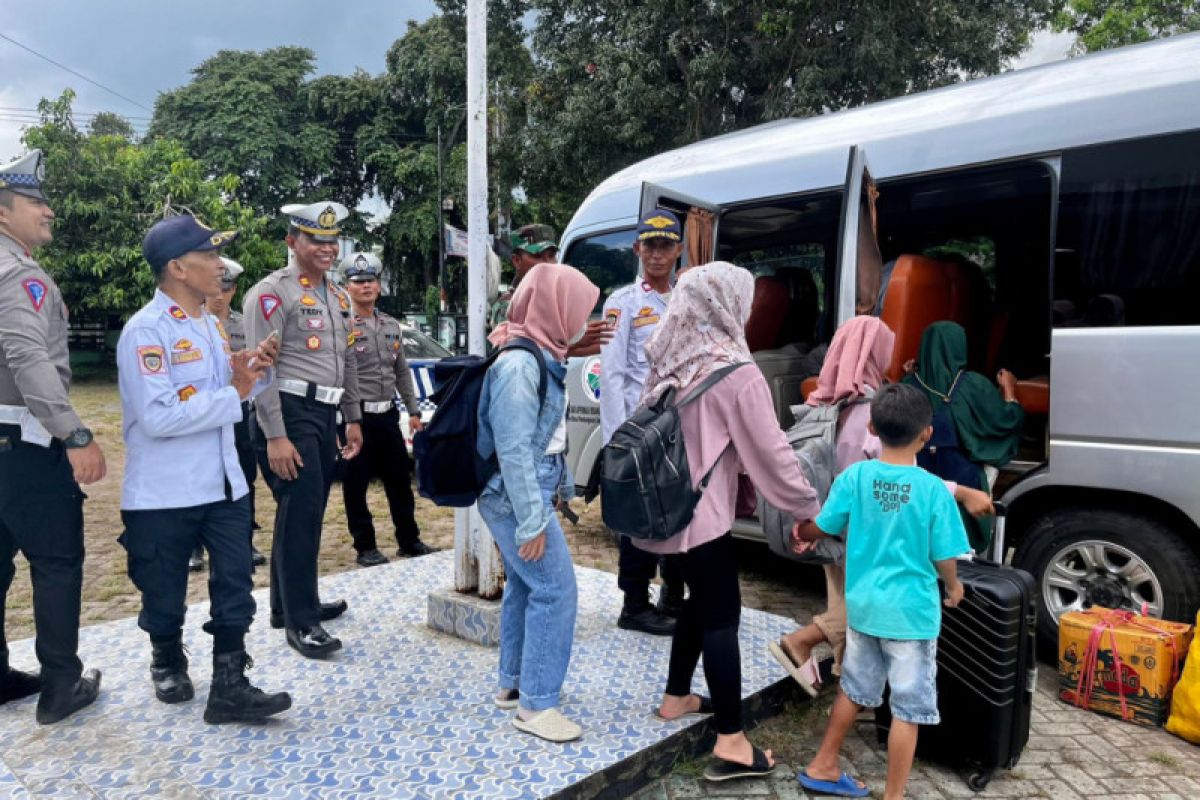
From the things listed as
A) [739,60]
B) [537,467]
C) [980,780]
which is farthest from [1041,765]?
[739,60]

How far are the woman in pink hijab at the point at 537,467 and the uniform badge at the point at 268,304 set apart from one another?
4.12ft

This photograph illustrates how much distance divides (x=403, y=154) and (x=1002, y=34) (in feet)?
61.0

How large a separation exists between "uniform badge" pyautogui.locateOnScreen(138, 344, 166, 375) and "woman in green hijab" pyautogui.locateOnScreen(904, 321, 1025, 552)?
332 cm

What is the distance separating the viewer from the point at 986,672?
9.56 ft

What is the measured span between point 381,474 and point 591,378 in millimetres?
1609

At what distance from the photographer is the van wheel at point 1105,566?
354 cm

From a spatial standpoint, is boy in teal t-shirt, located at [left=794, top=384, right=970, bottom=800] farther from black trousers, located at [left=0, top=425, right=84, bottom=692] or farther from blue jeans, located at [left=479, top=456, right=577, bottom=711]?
black trousers, located at [left=0, top=425, right=84, bottom=692]

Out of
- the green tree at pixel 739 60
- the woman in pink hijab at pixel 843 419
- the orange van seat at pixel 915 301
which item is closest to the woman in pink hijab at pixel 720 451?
the woman in pink hijab at pixel 843 419

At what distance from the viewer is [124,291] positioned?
61.1 ft

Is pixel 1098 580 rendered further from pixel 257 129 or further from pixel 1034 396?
pixel 257 129

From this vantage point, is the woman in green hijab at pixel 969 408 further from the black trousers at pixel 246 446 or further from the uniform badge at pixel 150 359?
the black trousers at pixel 246 446

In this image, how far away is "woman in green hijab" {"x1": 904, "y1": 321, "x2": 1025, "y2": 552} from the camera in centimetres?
396

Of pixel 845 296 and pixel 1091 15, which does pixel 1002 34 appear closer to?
pixel 1091 15

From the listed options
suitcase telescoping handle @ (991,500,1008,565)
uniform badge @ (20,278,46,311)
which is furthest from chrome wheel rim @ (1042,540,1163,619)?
uniform badge @ (20,278,46,311)
